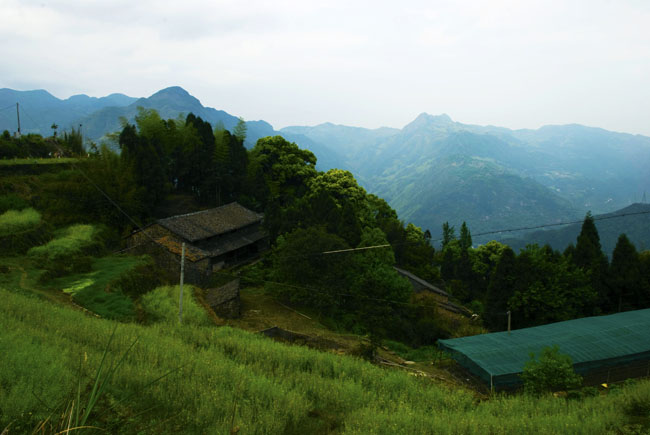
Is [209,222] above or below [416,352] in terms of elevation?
above

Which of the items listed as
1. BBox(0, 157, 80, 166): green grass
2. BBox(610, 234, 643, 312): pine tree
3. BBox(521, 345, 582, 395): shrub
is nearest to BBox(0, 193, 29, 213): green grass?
BBox(0, 157, 80, 166): green grass

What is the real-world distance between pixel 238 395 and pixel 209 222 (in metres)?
24.3

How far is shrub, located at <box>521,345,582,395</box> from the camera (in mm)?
11969

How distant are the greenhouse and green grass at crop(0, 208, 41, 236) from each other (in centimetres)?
2216

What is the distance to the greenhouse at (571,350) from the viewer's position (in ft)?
51.1

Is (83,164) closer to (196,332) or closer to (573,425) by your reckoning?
(196,332)

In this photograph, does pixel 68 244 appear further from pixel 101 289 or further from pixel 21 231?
pixel 101 289

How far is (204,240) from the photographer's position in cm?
2822

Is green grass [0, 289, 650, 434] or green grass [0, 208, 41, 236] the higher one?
green grass [0, 208, 41, 236]

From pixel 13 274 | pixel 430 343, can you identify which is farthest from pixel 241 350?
pixel 430 343

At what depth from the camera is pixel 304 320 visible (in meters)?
20.9

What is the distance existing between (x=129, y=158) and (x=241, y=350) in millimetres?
25900

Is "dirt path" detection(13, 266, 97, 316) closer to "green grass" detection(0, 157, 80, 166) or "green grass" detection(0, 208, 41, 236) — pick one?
"green grass" detection(0, 208, 41, 236)

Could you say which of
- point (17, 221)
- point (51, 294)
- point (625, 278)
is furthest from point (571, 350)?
point (17, 221)
